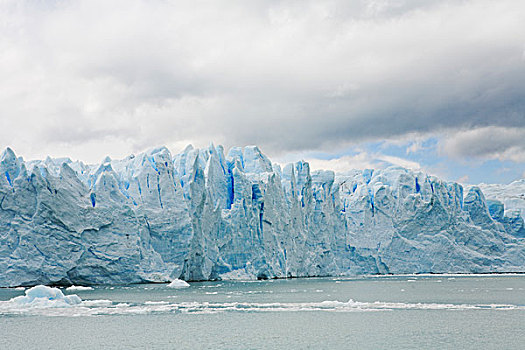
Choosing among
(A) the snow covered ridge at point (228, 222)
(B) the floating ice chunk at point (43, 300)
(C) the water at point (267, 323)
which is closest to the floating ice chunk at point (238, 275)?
(A) the snow covered ridge at point (228, 222)

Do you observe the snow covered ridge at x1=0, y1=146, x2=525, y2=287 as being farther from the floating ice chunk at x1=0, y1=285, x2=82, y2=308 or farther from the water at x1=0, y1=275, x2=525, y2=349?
the floating ice chunk at x1=0, y1=285, x2=82, y2=308

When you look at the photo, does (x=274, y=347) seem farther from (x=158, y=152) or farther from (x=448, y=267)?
(x=448, y=267)

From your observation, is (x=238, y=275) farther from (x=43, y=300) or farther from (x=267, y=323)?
(x=267, y=323)

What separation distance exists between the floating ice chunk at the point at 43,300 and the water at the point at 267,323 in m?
0.38

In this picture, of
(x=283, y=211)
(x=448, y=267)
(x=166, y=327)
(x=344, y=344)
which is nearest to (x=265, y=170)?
(x=283, y=211)

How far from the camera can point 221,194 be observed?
3672 cm

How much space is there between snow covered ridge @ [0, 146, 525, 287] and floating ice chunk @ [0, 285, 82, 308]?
784cm

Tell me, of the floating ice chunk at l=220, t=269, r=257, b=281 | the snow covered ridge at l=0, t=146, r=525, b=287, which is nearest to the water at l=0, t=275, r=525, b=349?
the snow covered ridge at l=0, t=146, r=525, b=287

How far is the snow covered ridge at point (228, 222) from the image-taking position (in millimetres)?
28469

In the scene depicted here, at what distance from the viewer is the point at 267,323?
16.5 m

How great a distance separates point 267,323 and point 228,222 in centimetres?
1874

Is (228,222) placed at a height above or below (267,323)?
above

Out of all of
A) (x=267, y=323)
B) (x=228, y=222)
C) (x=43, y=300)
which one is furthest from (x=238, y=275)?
(x=267, y=323)

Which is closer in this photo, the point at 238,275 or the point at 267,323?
the point at 267,323
